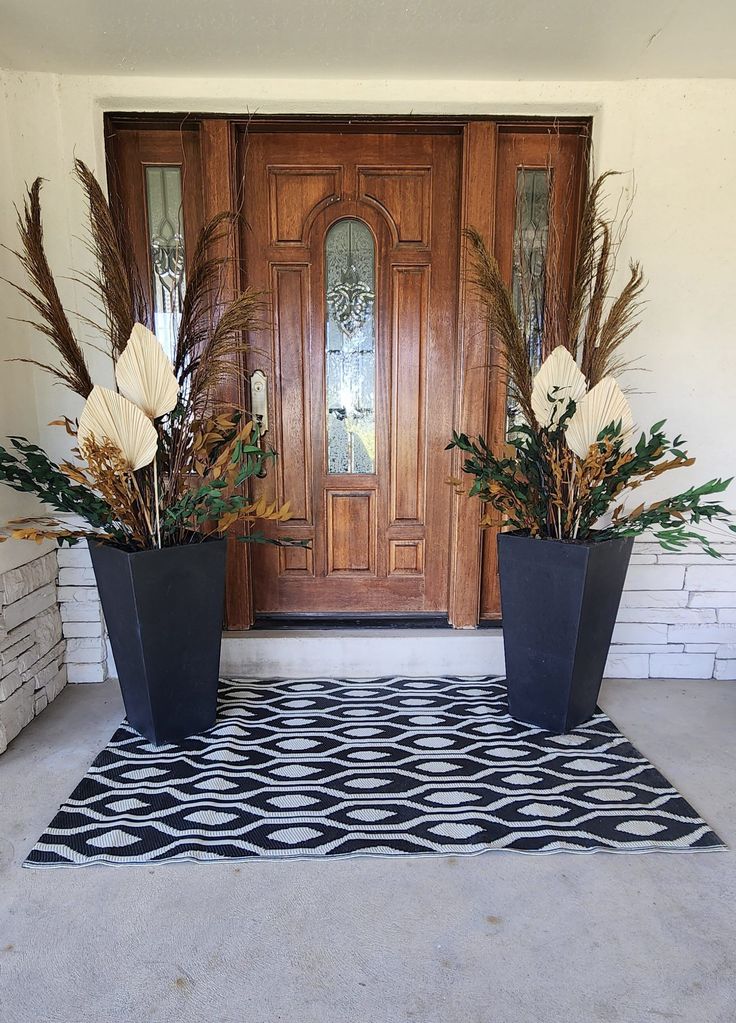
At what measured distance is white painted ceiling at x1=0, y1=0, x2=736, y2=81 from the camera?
1888 mm

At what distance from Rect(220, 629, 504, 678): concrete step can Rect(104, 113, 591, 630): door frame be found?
23 cm

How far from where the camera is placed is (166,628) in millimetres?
1979

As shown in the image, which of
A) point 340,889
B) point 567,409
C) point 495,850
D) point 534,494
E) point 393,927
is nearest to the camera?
point 393,927

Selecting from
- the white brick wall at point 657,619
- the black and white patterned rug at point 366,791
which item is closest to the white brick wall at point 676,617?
the white brick wall at point 657,619

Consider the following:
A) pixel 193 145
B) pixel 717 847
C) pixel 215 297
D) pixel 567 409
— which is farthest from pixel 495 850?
pixel 193 145

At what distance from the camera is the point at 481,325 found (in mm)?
2459

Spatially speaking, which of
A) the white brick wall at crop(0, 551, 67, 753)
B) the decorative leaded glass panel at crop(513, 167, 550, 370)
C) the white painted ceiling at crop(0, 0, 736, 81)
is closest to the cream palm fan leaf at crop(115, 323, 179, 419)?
the white brick wall at crop(0, 551, 67, 753)

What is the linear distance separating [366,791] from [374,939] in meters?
0.50

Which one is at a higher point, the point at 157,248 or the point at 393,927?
the point at 157,248

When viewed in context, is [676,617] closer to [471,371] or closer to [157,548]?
[471,371]

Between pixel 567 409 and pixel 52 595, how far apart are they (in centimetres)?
207

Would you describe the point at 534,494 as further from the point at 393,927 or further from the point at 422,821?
the point at 393,927

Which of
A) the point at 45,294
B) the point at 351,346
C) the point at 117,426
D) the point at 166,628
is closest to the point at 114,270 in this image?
the point at 45,294

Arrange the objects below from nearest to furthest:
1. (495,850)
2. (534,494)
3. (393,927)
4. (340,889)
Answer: (393,927)
(340,889)
(495,850)
(534,494)
